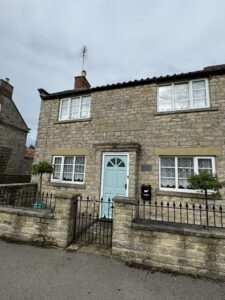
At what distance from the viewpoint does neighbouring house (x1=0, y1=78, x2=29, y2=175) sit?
15297 millimetres

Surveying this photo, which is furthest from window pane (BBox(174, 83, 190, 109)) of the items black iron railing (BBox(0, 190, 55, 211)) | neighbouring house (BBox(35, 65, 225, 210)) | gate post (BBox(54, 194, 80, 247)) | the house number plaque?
black iron railing (BBox(0, 190, 55, 211))

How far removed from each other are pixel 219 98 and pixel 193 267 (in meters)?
6.35

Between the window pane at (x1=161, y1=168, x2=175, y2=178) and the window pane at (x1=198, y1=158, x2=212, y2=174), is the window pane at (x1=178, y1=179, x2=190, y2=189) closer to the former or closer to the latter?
the window pane at (x1=161, y1=168, x2=175, y2=178)

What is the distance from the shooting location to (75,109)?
31.7 ft

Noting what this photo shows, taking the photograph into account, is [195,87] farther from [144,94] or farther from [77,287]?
[77,287]

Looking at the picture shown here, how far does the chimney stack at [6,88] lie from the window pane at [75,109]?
9.72m

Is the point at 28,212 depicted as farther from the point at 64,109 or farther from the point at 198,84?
the point at 198,84

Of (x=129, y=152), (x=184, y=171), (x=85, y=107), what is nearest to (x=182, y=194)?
(x=184, y=171)

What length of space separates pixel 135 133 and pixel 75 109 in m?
3.83

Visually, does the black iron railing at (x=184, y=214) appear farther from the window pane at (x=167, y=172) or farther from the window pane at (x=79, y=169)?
the window pane at (x=79, y=169)

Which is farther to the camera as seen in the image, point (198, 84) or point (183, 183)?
point (198, 84)

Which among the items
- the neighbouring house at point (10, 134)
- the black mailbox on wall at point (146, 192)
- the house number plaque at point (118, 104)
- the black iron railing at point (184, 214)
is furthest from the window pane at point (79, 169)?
the neighbouring house at point (10, 134)

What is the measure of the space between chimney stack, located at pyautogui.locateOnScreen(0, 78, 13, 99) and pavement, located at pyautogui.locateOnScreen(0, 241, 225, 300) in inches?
611

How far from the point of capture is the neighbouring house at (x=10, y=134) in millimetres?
15297
